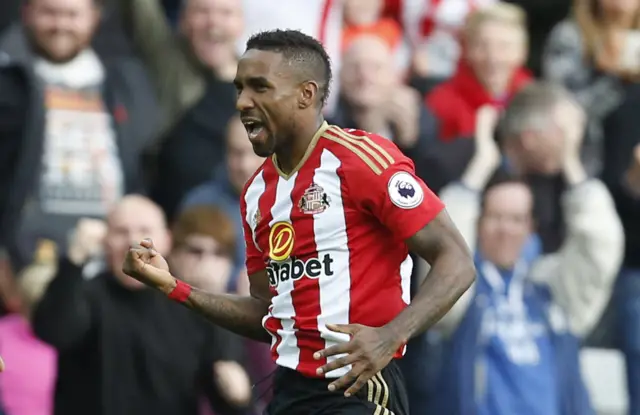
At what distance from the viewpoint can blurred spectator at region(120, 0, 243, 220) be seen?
890cm

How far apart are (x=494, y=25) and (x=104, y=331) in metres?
3.52

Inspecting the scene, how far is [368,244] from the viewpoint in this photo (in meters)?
5.29

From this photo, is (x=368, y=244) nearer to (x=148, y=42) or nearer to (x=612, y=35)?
(x=148, y=42)

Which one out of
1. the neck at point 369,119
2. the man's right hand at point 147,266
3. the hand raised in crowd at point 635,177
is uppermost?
the neck at point 369,119

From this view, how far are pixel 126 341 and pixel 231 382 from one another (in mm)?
560

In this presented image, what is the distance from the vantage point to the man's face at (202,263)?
802cm

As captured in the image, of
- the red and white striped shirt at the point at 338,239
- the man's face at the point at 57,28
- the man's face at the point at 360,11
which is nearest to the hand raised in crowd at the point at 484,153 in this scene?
the man's face at the point at 360,11

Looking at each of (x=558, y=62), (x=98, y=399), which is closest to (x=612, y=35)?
(x=558, y=62)

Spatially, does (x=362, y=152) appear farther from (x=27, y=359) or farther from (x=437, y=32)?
(x=437, y=32)

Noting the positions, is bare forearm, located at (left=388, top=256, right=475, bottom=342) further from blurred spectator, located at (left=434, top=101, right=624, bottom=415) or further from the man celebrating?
blurred spectator, located at (left=434, top=101, right=624, bottom=415)

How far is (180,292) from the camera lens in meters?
5.67

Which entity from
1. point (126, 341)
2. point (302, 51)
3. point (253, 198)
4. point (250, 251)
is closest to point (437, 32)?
point (126, 341)

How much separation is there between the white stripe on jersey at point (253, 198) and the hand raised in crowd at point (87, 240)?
2.53 m

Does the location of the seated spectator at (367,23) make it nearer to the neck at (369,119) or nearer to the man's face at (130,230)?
the neck at (369,119)
